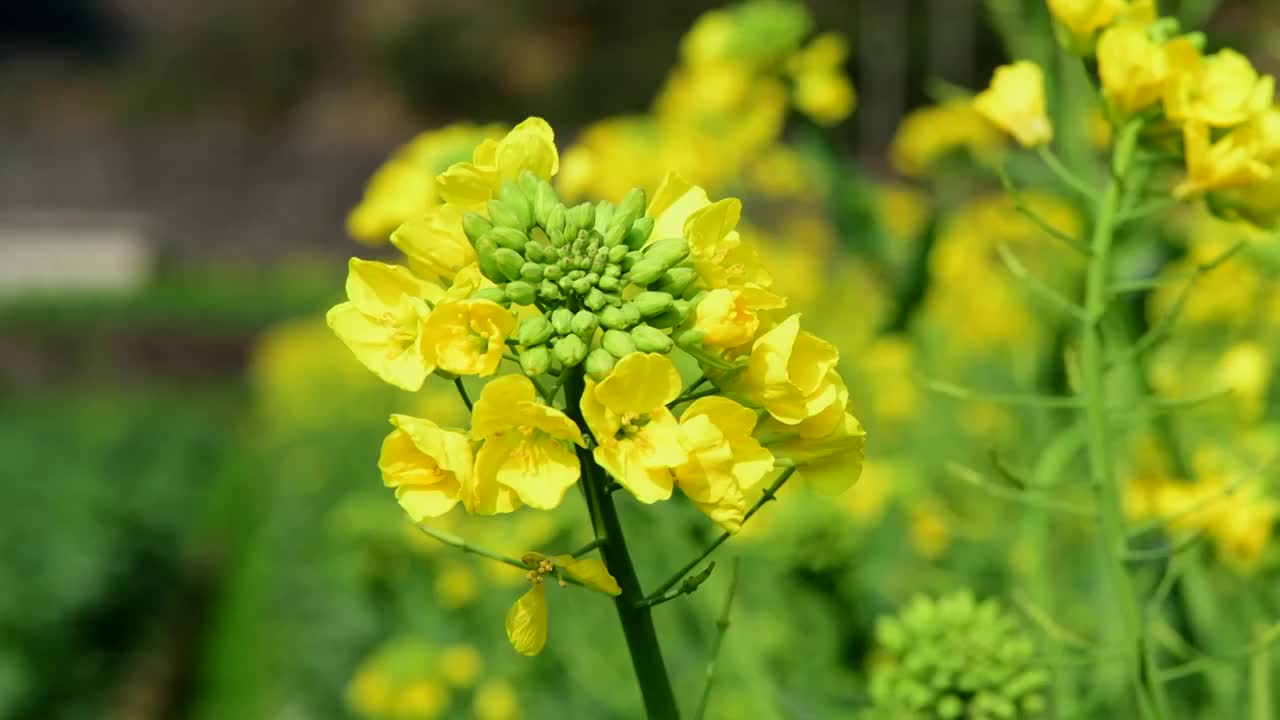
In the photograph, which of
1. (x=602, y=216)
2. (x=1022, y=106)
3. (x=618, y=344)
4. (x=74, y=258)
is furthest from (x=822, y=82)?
(x=74, y=258)

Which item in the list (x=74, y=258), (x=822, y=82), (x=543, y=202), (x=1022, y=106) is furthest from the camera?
(x=74, y=258)

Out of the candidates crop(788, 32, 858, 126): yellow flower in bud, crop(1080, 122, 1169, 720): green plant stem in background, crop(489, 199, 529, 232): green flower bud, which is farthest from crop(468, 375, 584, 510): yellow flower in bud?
crop(788, 32, 858, 126): yellow flower in bud

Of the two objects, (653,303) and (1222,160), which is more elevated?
(653,303)

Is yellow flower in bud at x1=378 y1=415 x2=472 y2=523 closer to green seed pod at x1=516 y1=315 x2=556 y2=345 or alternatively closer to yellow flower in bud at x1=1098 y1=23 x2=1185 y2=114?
green seed pod at x1=516 y1=315 x2=556 y2=345

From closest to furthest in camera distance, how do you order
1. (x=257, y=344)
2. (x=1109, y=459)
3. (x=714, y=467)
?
(x=714, y=467) < (x=1109, y=459) < (x=257, y=344)

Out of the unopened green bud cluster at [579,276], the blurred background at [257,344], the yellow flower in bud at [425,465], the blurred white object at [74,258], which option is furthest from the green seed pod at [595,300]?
the blurred white object at [74,258]

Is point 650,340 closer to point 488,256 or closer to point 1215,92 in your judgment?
point 488,256
